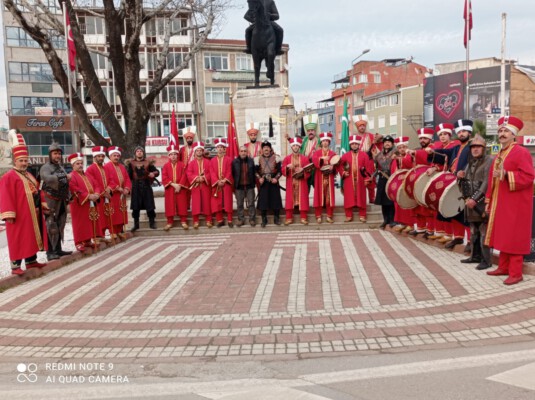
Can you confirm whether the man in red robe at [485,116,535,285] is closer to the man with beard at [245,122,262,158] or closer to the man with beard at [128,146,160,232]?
the man with beard at [245,122,262,158]

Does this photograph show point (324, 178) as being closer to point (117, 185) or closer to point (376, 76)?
point (117, 185)

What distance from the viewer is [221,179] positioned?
1051 cm

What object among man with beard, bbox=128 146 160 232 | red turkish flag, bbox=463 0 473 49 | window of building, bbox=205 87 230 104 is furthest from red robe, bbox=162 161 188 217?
window of building, bbox=205 87 230 104

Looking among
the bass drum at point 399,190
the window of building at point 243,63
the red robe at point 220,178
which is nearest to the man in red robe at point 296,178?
the red robe at point 220,178

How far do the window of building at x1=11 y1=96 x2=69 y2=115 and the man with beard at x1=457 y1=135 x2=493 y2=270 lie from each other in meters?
45.1

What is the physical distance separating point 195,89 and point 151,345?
4364 centimetres

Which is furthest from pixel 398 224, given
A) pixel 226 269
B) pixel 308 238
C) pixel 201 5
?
pixel 201 5

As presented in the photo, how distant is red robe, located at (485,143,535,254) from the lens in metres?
5.91

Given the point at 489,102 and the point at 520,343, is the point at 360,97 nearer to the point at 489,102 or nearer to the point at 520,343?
the point at 489,102

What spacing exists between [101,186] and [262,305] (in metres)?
5.11

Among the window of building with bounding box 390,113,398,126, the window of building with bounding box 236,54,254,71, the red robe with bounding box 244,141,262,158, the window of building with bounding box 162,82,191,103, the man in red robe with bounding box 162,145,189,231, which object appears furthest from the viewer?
the window of building with bounding box 390,113,398,126

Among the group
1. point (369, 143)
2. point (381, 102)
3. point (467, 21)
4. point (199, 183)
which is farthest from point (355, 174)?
point (381, 102)

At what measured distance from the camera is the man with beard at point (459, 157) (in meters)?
7.25

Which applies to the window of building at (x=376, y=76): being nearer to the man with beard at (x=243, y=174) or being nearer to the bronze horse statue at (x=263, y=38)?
the bronze horse statue at (x=263, y=38)
